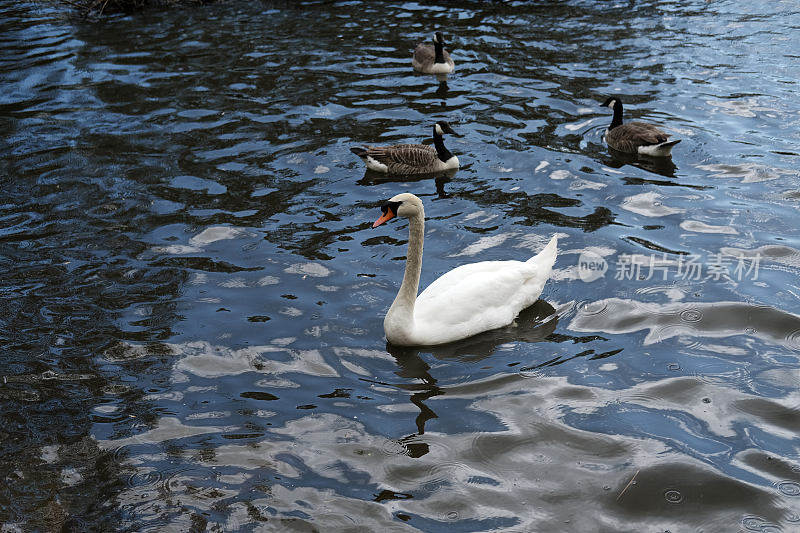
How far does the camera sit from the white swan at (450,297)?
7.86 meters

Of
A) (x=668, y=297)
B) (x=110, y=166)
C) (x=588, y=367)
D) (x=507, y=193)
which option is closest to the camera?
(x=588, y=367)

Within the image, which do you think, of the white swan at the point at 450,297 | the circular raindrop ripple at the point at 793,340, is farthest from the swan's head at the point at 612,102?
the circular raindrop ripple at the point at 793,340

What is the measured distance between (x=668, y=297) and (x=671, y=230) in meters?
1.77

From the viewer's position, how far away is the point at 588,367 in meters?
7.57

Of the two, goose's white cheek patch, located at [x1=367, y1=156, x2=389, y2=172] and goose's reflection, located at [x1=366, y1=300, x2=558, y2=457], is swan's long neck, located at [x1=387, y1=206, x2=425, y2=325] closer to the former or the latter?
goose's reflection, located at [x1=366, y1=300, x2=558, y2=457]

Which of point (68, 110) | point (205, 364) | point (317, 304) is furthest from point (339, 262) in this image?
point (68, 110)

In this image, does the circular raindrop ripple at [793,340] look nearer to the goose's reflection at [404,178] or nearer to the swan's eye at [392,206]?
the swan's eye at [392,206]

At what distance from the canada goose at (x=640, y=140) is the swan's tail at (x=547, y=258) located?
4.48m

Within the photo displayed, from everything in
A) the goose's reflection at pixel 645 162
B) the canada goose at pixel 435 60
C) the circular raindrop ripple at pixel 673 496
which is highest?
the canada goose at pixel 435 60

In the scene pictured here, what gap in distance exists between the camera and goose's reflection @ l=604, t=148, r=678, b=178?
12188mm

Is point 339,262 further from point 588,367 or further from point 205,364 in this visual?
point 588,367

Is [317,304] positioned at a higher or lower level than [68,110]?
lower

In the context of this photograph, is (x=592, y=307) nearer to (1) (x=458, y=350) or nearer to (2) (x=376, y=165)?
(1) (x=458, y=350)

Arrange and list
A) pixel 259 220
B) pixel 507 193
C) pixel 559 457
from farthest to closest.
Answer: pixel 507 193, pixel 259 220, pixel 559 457
